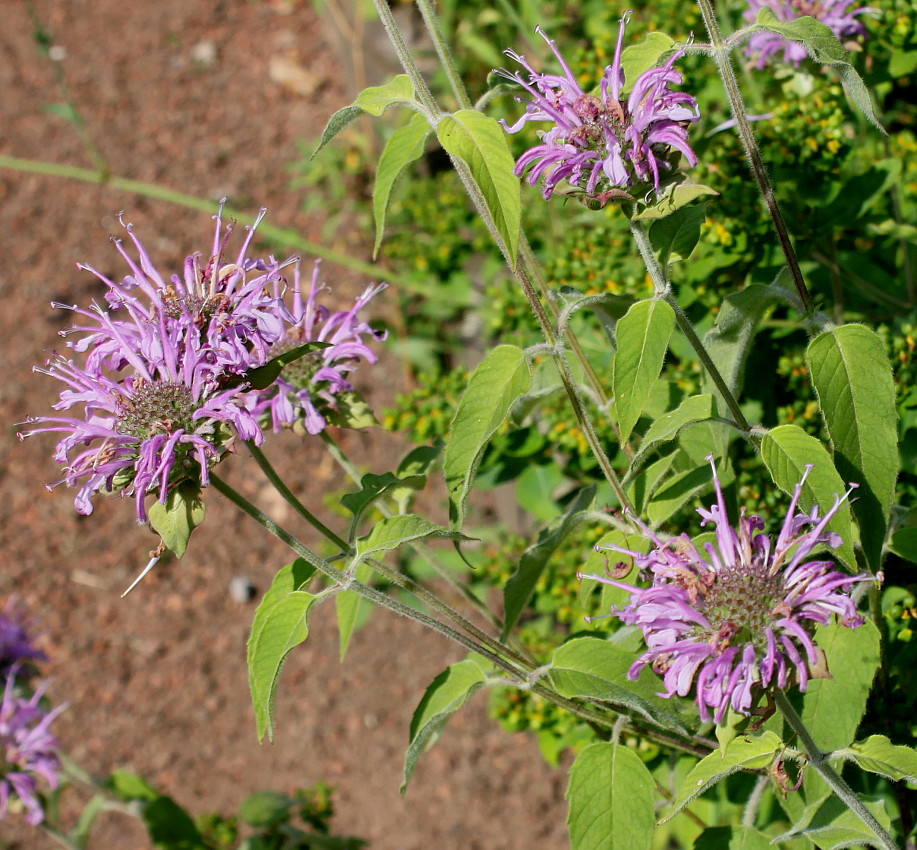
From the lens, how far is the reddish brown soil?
3.27 m

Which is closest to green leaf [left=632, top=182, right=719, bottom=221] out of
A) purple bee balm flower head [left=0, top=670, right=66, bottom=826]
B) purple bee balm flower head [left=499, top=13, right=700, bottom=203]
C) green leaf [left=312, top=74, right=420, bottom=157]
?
purple bee balm flower head [left=499, top=13, right=700, bottom=203]

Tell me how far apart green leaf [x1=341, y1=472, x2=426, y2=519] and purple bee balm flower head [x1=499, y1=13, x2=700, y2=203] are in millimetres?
515

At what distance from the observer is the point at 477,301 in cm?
361

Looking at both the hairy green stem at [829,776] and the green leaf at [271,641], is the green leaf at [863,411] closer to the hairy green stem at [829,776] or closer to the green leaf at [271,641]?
the hairy green stem at [829,776]

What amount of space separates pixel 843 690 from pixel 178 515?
1.02m

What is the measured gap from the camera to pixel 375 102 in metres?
1.51

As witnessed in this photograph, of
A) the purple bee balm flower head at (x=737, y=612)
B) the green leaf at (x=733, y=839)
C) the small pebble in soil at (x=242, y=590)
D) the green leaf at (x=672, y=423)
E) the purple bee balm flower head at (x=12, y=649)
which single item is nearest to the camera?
the purple bee balm flower head at (x=737, y=612)

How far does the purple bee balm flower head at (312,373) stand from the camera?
6.04ft

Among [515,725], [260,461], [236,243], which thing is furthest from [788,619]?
[236,243]

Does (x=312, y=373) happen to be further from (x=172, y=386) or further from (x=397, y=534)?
(x=397, y=534)

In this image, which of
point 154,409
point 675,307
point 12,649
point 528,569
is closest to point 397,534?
point 528,569

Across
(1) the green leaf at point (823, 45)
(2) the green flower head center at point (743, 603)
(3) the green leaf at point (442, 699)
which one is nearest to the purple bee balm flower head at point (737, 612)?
(2) the green flower head center at point (743, 603)

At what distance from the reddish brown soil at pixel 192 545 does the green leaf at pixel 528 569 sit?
1.70 metres

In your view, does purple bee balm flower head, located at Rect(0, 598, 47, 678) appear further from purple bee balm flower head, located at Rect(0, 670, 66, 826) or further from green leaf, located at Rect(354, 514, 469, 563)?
green leaf, located at Rect(354, 514, 469, 563)
